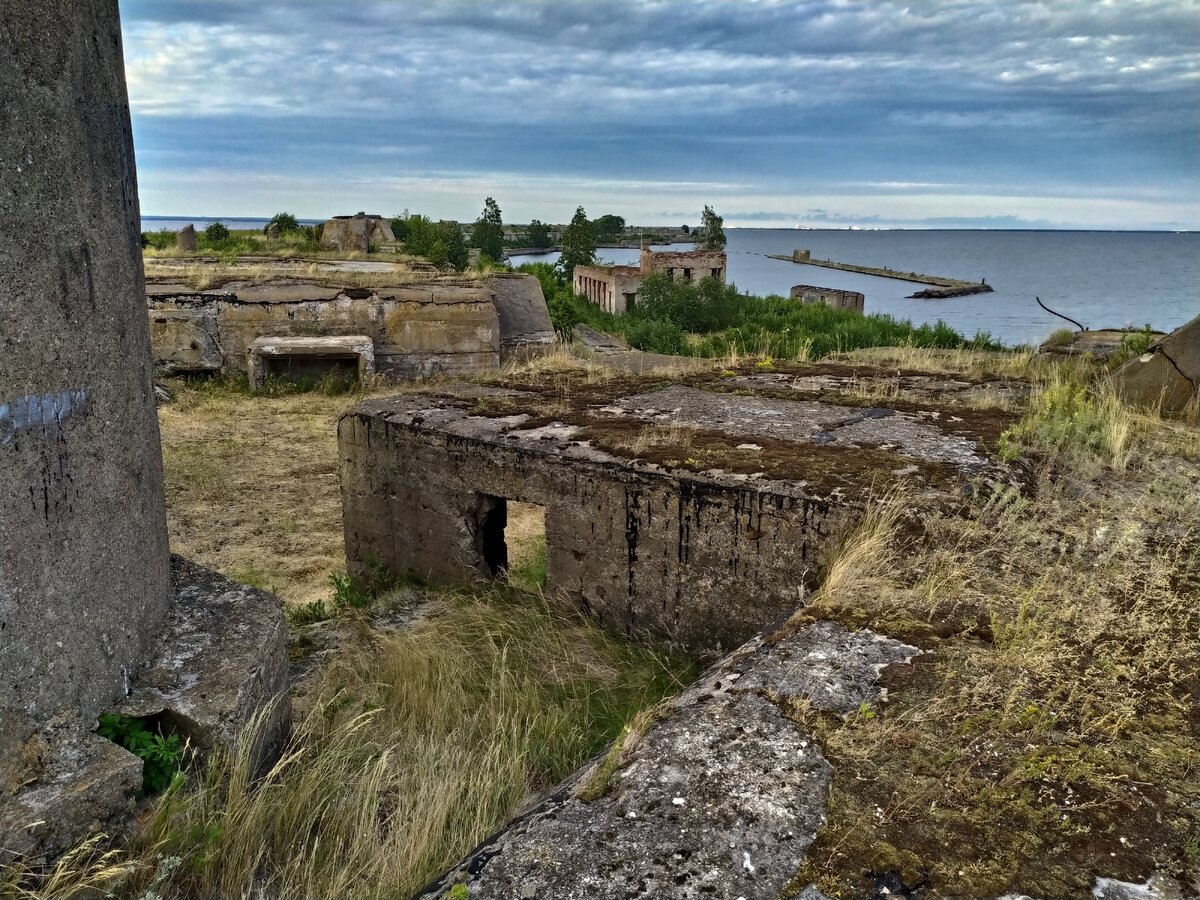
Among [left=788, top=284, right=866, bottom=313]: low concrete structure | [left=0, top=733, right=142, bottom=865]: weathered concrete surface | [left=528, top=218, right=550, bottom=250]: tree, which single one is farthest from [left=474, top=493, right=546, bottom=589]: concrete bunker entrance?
[left=528, top=218, right=550, bottom=250]: tree

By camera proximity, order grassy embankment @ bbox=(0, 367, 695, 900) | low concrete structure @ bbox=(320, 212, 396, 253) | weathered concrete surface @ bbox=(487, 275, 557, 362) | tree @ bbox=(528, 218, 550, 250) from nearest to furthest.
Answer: grassy embankment @ bbox=(0, 367, 695, 900), weathered concrete surface @ bbox=(487, 275, 557, 362), low concrete structure @ bbox=(320, 212, 396, 253), tree @ bbox=(528, 218, 550, 250)

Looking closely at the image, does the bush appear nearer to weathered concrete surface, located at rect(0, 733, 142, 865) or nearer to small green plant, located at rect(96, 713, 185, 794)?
small green plant, located at rect(96, 713, 185, 794)

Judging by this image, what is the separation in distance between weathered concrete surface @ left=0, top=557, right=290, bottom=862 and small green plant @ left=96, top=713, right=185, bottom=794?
39mm

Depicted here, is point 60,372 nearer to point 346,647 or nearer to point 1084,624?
point 346,647

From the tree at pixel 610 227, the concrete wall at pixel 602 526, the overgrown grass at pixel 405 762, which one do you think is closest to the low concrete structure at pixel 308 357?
the concrete wall at pixel 602 526

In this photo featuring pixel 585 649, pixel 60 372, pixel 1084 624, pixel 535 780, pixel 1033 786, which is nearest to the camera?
pixel 1033 786

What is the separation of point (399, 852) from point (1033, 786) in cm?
166

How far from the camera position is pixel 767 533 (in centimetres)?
395

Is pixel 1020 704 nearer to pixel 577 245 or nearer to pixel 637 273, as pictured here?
pixel 637 273

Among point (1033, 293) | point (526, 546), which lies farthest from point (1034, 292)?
point (526, 546)

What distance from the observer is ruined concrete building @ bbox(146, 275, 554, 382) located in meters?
13.6

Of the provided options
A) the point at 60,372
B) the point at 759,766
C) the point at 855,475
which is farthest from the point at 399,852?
the point at 855,475

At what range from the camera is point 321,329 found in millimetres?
14070

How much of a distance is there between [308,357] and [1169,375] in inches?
463
